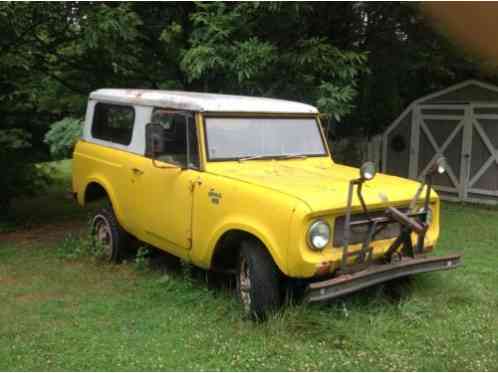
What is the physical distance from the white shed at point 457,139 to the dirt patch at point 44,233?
7303 mm

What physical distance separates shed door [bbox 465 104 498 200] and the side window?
819cm

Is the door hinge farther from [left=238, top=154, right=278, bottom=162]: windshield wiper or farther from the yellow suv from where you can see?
[left=238, top=154, right=278, bottom=162]: windshield wiper

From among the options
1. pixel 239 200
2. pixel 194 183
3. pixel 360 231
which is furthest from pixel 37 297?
pixel 360 231

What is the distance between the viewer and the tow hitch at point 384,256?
163 inches

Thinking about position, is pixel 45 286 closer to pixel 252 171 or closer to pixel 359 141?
pixel 252 171

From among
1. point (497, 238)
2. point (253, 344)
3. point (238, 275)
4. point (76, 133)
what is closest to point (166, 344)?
point (253, 344)

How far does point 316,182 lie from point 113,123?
123 inches

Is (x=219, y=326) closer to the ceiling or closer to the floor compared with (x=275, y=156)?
closer to the floor

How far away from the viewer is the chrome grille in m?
4.36

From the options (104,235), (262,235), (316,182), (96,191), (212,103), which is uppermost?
(212,103)

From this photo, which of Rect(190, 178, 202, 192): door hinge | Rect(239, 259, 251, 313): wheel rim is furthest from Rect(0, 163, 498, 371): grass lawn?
Rect(190, 178, 202, 192): door hinge

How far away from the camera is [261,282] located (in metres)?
4.44

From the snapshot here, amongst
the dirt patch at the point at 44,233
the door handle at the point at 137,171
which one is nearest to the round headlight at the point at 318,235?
the door handle at the point at 137,171

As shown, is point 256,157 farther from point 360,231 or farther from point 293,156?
point 360,231
